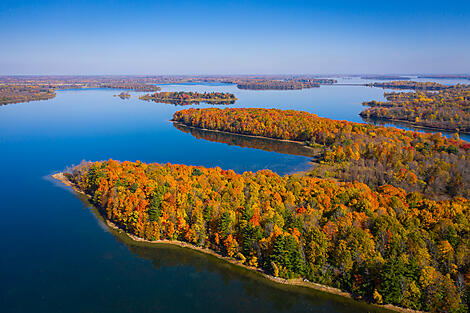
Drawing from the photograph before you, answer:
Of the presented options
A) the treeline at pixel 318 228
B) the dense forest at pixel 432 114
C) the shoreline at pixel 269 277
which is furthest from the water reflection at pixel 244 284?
the dense forest at pixel 432 114

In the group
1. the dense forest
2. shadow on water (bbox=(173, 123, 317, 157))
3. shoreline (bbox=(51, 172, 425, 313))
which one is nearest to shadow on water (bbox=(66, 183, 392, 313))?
shoreline (bbox=(51, 172, 425, 313))

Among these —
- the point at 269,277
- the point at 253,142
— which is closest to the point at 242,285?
the point at 269,277

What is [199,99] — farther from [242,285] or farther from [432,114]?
[242,285]

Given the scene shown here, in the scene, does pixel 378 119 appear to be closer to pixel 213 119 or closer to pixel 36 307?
pixel 213 119

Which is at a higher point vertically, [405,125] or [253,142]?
[405,125]

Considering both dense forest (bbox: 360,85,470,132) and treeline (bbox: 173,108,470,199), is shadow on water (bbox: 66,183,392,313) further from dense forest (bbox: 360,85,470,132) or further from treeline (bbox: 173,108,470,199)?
Result: dense forest (bbox: 360,85,470,132)
